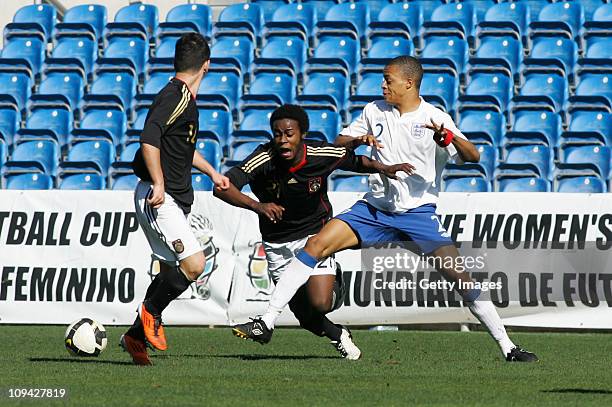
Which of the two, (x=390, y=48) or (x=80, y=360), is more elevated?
(x=390, y=48)

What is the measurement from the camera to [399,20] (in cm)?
1858

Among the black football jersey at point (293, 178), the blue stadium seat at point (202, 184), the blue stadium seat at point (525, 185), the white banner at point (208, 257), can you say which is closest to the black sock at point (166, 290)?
the black football jersey at point (293, 178)

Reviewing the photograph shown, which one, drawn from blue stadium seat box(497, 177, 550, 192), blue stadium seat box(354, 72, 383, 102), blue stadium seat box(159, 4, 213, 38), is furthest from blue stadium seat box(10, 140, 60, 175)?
blue stadium seat box(497, 177, 550, 192)

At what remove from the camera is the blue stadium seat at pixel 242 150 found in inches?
634

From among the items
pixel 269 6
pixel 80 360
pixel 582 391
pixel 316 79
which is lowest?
pixel 80 360

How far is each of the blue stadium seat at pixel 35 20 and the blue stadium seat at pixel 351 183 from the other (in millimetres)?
6914

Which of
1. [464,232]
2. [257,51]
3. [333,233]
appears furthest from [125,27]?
[333,233]

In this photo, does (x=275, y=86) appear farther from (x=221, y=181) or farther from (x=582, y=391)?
(x=582, y=391)

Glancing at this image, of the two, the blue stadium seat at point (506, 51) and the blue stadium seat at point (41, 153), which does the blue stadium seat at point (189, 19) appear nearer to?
the blue stadium seat at point (41, 153)

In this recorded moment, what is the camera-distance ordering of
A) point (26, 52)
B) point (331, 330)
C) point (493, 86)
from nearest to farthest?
point (331, 330), point (493, 86), point (26, 52)

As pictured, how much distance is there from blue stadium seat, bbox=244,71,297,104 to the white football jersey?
8670 mm

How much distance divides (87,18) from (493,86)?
7182 mm

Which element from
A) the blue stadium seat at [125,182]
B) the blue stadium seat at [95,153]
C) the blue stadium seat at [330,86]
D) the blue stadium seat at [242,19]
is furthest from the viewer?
the blue stadium seat at [242,19]

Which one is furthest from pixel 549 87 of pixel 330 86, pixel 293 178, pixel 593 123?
pixel 293 178
